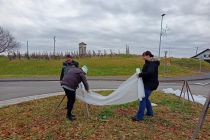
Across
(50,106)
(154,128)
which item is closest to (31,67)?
(50,106)

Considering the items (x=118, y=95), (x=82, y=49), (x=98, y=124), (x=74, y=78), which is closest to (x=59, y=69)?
(x=82, y=49)

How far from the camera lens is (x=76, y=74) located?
7621mm

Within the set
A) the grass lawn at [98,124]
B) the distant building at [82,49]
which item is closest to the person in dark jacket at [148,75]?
the grass lawn at [98,124]

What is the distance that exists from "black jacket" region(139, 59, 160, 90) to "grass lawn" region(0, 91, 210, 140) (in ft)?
3.29

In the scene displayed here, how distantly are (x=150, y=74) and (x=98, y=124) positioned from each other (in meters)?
1.91

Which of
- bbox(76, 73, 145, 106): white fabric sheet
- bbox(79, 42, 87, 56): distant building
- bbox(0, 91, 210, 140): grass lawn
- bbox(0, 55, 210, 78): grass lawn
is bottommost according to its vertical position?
bbox(0, 55, 210, 78): grass lawn

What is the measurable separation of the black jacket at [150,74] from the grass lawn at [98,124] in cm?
100

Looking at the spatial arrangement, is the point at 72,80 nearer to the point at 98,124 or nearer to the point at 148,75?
the point at 98,124

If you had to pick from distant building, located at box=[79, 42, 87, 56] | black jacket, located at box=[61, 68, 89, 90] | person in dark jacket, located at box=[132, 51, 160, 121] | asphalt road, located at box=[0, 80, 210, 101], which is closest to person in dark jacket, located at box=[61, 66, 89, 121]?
black jacket, located at box=[61, 68, 89, 90]

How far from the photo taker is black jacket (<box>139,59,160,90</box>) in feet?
25.3

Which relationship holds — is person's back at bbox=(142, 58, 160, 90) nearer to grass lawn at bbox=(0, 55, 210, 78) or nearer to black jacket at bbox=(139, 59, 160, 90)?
black jacket at bbox=(139, 59, 160, 90)

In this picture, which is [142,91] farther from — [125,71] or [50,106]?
[125,71]

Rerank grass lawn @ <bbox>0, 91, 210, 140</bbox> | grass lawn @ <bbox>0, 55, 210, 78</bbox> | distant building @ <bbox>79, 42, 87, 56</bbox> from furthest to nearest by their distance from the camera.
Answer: distant building @ <bbox>79, 42, 87, 56</bbox> → grass lawn @ <bbox>0, 55, 210, 78</bbox> → grass lawn @ <bbox>0, 91, 210, 140</bbox>

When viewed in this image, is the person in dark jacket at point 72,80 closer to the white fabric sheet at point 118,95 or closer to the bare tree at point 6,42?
the white fabric sheet at point 118,95
